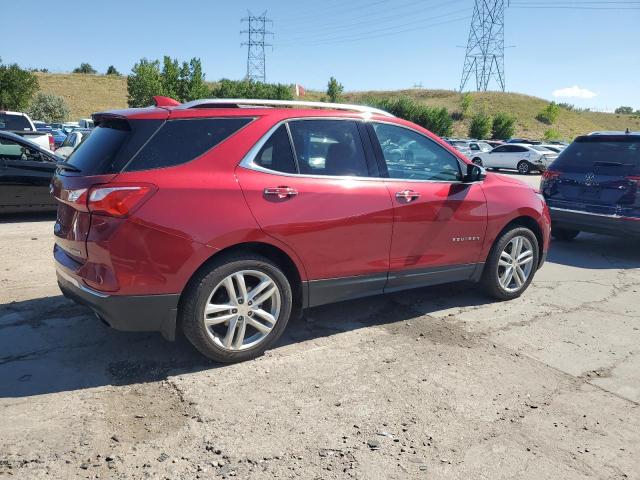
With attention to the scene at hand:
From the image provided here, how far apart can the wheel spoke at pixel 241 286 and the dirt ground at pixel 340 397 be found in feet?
1.64

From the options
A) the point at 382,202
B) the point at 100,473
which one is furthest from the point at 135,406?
the point at 382,202

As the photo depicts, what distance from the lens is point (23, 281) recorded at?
5363mm

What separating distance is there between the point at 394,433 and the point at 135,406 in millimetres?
1513

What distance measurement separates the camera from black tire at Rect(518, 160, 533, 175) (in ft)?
90.4

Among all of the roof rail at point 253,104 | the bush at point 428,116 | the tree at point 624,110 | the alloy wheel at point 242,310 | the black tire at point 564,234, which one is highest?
the tree at point 624,110

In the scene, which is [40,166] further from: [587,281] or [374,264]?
[587,281]

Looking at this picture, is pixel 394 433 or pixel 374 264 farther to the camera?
pixel 374 264

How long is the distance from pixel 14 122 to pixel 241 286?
56.2 feet

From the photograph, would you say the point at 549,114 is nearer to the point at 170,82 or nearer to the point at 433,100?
the point at 433,100

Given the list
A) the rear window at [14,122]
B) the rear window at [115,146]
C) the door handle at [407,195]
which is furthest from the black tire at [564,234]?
the rear window at [14,122]

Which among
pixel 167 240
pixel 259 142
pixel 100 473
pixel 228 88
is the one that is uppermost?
pixel 228 88

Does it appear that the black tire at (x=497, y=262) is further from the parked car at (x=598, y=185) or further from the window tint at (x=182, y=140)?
the window tint at (x=182, y=140)

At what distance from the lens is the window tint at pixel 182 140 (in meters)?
3.31

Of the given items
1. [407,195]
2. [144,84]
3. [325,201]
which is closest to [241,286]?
[325,201]
